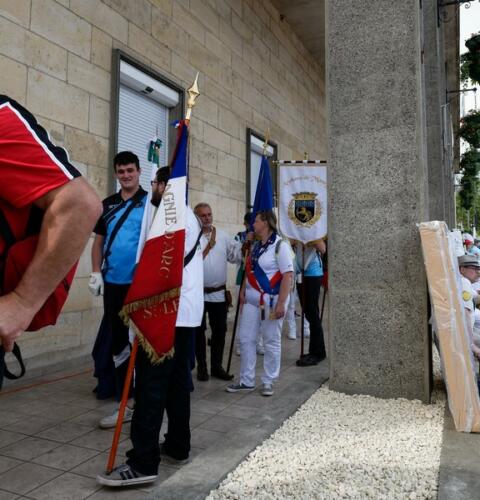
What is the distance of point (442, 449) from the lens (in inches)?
126

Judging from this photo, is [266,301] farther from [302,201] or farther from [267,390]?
[302,201]

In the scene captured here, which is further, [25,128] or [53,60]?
[53,60]

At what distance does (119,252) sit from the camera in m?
3.85

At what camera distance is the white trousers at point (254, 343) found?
462cm

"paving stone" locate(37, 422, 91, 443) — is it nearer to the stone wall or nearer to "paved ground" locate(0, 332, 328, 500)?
"paved ground" locate(0, 332, 328, 500)

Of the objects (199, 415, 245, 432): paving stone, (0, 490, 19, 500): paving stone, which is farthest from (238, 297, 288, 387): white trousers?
(0, 490, 19, 500): paving stone

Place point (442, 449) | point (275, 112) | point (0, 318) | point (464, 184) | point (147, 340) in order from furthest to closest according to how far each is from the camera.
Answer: point (464, 184), point (275, 112), point (442, 449), point (147, 340), point (0, 318)

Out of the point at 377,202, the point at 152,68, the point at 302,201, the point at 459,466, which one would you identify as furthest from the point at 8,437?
the point at 152,68

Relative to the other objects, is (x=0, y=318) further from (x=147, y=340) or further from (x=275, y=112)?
(x=275, y=112)

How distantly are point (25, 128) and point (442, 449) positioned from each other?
10.6 ft

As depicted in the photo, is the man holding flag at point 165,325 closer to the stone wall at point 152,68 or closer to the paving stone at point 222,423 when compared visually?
the paving stone at point 222,423

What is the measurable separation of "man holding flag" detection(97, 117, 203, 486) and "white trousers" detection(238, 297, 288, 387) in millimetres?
1623

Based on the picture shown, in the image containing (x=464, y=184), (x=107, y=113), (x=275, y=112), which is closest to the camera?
(x=107, y=113)

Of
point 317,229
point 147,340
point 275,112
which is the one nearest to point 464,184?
point 275,112
